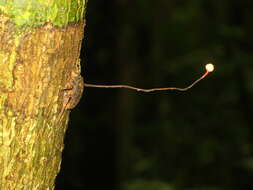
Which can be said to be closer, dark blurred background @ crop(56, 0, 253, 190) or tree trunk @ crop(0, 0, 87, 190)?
tree trunk @ crop(0, 0, 87, 190)

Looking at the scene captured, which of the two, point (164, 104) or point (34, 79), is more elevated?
point (164, 104)

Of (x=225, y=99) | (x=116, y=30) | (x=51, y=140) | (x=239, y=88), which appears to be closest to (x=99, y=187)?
(x=116, y=30)

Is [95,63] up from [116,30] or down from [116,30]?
down

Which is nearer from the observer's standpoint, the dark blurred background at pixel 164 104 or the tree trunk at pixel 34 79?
the tree trunk at pixel 34 79

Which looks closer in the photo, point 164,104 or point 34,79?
point 34,79

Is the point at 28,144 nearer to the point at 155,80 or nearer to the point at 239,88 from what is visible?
the point at 239,88
